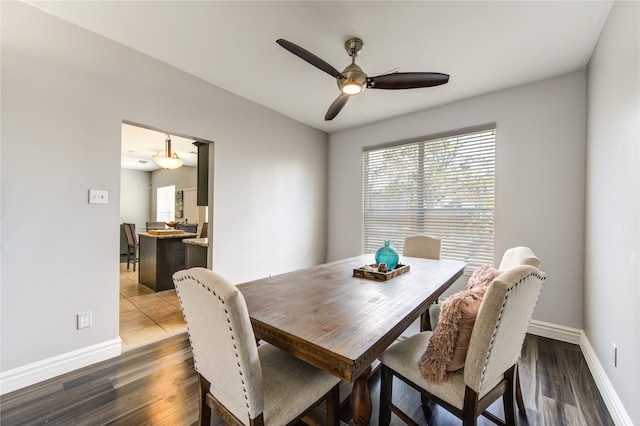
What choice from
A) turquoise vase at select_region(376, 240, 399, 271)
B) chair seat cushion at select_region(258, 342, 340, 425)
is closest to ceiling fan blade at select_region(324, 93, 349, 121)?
turquoise vase at select_region(376, 240, 399, 271)

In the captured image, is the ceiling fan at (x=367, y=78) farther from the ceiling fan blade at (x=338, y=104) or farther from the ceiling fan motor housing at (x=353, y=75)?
the ceiling fan blade at (x=338, y=104)

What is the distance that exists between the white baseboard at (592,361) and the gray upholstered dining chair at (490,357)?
762 millimetres

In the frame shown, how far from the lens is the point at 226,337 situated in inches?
35.1

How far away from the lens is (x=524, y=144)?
2.72 meters

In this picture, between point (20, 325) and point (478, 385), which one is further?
point (20, 325)

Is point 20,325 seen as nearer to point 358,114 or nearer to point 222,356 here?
point 222,356

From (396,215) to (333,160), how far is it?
147cm

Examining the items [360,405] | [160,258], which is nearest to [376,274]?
[360,405]

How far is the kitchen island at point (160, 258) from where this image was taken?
3.88 m

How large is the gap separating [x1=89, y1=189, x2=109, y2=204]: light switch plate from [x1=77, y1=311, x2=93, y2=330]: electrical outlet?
34.5 inches

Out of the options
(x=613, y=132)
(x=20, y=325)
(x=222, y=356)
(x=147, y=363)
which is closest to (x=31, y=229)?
(x=20, y=325)

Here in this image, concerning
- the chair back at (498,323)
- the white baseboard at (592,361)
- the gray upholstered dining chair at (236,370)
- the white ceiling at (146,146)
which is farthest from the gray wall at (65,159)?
the white baseboard at (592,361)

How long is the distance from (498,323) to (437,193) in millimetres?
2571

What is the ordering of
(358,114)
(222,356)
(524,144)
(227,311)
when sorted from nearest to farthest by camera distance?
1. (227,311)
2. (222,356)
3. (524,144)
4. (358,114)
